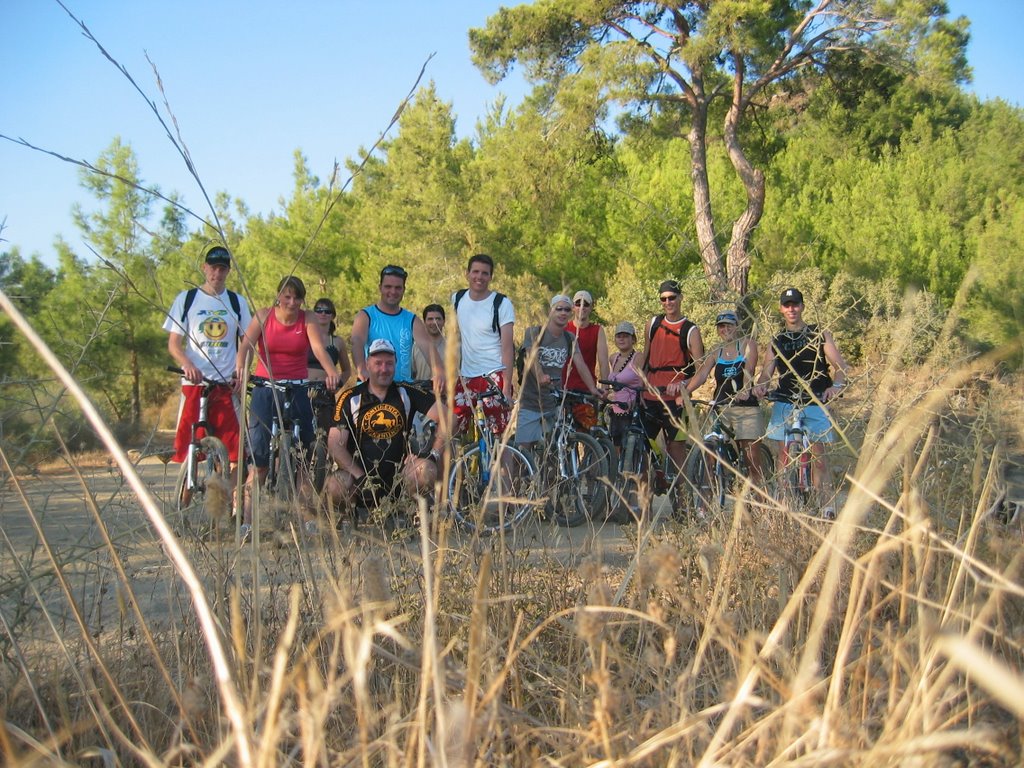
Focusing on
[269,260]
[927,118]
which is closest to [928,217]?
[927,118]

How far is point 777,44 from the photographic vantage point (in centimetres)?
1848

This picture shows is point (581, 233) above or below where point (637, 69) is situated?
below

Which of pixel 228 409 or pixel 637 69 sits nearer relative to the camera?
pixel 228 409

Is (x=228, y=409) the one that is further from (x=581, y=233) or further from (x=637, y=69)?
(x=581, y=233)

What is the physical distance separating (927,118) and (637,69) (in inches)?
638

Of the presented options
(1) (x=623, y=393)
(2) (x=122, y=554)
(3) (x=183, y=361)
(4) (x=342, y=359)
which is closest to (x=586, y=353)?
(1) (x=623, y=393)

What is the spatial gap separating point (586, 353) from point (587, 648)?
542 cm

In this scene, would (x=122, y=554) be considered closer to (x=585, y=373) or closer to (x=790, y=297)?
(x=585, y=373)

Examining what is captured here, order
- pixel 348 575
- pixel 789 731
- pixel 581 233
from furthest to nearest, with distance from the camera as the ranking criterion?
pixel 581 233
pixel 348 575
pixel 789 731

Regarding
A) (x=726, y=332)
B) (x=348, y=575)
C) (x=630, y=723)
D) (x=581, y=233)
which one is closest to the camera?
(x=630, y=723)

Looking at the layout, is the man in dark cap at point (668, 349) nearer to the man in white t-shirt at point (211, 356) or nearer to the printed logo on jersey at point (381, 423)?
the printed logo on jersey at point (381, 423)

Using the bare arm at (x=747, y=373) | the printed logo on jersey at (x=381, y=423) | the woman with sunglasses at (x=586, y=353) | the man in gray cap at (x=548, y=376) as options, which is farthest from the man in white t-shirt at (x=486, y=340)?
the bare arm at (x=747, y=373)

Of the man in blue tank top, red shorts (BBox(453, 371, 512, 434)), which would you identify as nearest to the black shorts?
red shorts (BBox(453, 371, 512, 434))

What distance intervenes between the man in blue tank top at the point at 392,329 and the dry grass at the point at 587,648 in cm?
278
